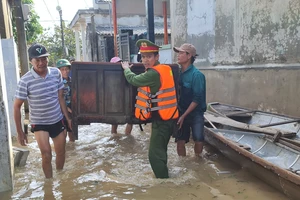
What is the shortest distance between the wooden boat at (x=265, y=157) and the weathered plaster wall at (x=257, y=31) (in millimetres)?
2027

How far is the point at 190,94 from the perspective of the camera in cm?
451

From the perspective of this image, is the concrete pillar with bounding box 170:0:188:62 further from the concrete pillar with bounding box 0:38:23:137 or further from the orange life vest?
the orange life vest

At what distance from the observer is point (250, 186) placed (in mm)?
3865

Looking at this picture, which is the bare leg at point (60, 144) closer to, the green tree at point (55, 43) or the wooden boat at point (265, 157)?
the wooden boat at point (265, 157)

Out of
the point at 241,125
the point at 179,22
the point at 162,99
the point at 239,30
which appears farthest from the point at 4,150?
the point at 179,22

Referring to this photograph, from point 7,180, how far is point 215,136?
3.06m

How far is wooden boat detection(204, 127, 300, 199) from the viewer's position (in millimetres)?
3166

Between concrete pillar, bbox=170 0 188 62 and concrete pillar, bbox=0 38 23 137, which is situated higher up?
concrete pillar, bbox=170 0 188 62

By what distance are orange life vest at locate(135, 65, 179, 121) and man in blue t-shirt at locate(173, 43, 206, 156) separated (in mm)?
589

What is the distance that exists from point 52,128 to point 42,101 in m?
0.39

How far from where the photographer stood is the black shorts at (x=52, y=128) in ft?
12.3

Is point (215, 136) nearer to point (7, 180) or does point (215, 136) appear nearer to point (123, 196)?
point (123, 196)

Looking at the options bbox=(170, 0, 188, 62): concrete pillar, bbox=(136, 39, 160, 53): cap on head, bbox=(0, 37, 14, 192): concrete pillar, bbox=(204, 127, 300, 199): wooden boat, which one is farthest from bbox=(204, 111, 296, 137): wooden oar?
bbox=(170, 0, 188, 62): concrete pillar

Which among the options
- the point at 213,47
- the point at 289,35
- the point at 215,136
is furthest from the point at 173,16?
the point at 215,136
